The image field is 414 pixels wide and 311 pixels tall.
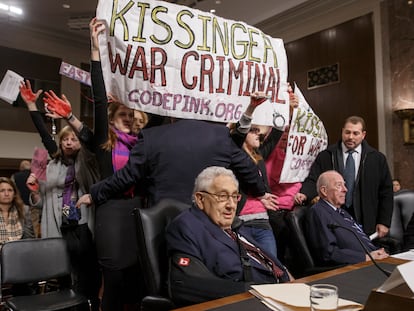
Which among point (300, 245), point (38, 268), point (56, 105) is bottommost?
point (38, 268)

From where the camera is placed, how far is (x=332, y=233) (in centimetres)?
221

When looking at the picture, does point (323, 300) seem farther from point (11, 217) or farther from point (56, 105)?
point (11, 217)

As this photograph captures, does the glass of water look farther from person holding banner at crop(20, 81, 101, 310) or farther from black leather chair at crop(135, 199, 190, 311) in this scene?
person holding banner at crop(20, 81, 101, 310)

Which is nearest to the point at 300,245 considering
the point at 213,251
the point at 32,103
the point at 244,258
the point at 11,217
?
the point at 244,258

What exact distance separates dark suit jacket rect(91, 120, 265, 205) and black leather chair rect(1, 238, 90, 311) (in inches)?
33.3

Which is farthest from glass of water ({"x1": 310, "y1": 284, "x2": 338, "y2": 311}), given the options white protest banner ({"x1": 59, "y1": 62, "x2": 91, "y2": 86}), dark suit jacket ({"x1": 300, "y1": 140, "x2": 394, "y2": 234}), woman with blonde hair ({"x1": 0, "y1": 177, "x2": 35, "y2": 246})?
woman with blonde hair ({"x1": 0, "y1": 177, "x2": 35, "y2": 246})

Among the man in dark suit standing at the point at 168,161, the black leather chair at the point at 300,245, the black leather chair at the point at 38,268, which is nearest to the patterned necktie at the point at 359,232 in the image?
the black leather chair at the point at 300,245

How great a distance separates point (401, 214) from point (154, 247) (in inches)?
95.7

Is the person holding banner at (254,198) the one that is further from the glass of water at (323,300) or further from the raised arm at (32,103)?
the raised arm at (32,103)

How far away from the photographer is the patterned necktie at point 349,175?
281 cm

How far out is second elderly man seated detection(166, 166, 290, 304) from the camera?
141 cm

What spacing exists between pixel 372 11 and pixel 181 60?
444 centimetres

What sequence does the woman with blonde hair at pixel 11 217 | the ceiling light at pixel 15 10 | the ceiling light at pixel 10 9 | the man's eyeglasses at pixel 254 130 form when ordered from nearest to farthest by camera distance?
the man's eyeglasses at pixel 254 130 < the woman with blonde hair at pixel 11 217 < the ceiling light at pixel 10 9 < the ceiling light at pixel 15 10

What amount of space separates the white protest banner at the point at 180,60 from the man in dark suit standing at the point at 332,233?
0.56m
